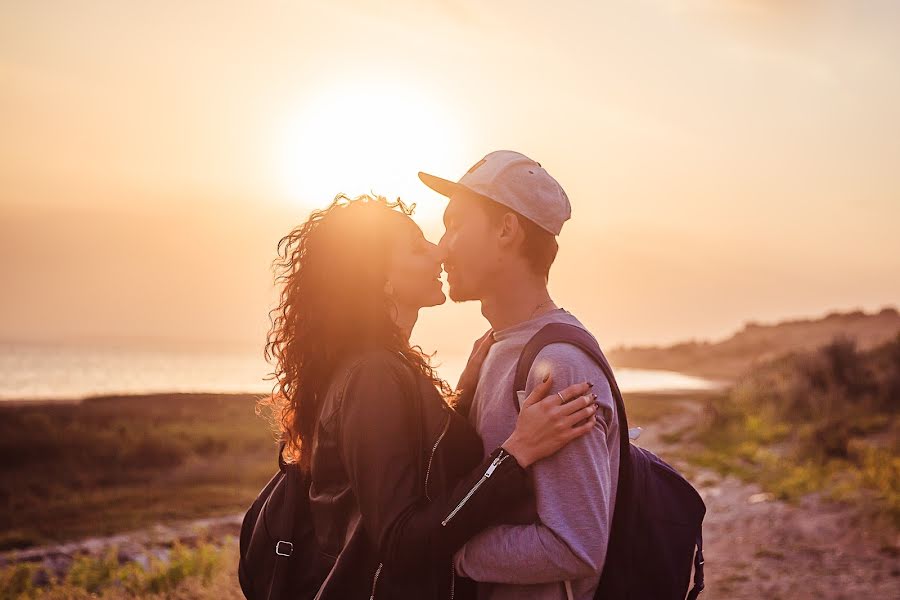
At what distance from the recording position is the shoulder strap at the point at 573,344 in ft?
8.99

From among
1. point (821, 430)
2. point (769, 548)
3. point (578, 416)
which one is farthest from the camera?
point (821, 430)

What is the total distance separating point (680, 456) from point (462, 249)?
57.4 ft

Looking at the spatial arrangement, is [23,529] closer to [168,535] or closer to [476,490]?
[168,535]

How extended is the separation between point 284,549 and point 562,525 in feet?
3.73

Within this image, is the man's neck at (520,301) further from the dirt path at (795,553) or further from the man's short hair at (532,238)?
the dirt path at (795,553)

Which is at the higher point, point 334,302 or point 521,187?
point 521,187

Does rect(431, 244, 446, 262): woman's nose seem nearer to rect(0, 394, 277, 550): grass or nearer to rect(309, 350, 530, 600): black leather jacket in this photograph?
rect(309, 350, 530, 600): black leather jacket

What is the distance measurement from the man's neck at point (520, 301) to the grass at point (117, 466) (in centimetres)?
1212

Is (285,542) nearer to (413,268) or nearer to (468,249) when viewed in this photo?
(413,268)

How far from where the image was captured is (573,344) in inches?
108

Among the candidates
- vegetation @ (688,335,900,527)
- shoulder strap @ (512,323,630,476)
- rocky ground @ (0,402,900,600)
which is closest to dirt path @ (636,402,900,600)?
rocky ground @ (0,402,900,600)

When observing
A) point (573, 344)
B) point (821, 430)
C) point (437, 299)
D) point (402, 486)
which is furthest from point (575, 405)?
point (821, 430)

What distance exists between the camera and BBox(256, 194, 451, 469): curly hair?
305 centimetres

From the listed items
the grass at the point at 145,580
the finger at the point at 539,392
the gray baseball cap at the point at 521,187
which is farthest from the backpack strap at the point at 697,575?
the grass at the point at 145,580
